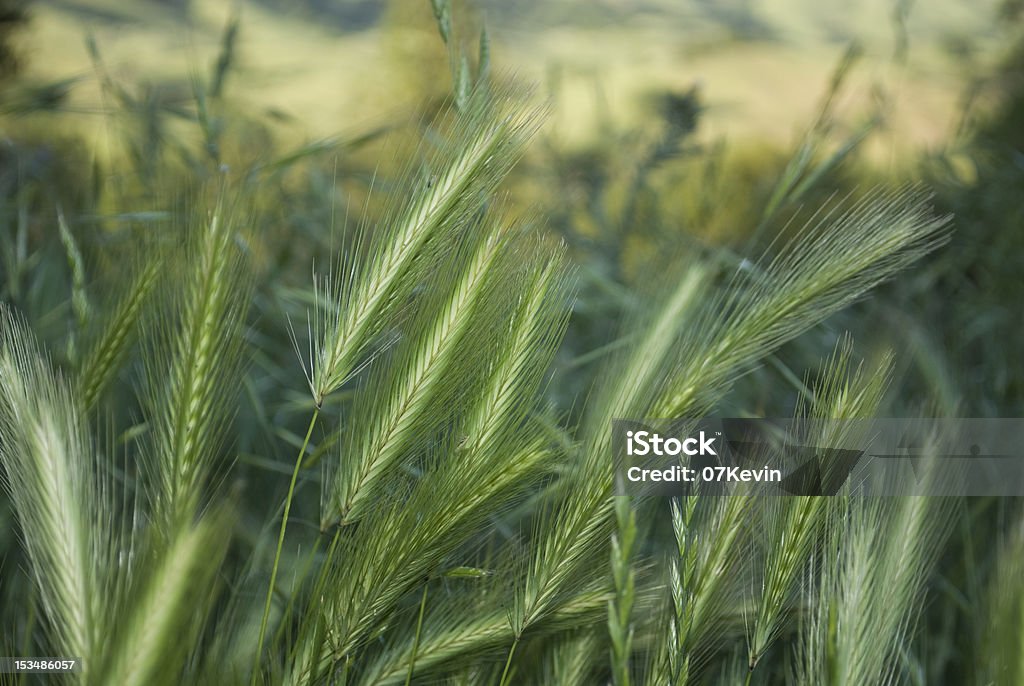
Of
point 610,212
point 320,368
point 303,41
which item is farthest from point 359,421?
point 303,41

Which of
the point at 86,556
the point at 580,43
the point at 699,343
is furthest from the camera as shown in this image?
the point at 580,43

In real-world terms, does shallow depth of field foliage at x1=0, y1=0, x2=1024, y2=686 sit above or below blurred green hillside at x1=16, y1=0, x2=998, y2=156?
below

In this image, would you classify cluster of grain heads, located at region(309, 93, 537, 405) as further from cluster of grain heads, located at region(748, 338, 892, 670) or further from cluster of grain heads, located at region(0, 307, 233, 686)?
cluster of grain heads, located at region(748, 338, 892, 670)

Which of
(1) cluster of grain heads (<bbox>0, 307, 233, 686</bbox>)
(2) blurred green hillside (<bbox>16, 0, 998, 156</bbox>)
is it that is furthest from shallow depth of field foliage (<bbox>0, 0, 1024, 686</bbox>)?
(2) blurred green hillside (<bbox>16, 0, 998, 156</bbox>)

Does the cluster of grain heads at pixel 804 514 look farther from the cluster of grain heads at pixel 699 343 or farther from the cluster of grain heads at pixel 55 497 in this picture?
the cluster of grain heads at pixel 55 497

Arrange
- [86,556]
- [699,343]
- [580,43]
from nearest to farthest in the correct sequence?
[86,556]
[699,343]
[580,43]

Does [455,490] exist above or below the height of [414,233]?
below

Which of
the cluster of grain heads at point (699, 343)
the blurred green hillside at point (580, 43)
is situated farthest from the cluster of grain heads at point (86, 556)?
the blurred green hillside at point (580, 43)

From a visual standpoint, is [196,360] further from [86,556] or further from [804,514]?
[804,514]

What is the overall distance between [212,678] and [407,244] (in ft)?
0.67

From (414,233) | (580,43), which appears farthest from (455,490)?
(580,43)

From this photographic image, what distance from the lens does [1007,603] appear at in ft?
1.07


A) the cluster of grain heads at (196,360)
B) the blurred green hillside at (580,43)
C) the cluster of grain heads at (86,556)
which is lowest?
the cluster of grain heads at (86,556)

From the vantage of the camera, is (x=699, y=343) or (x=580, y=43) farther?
(x=580, y=43)
